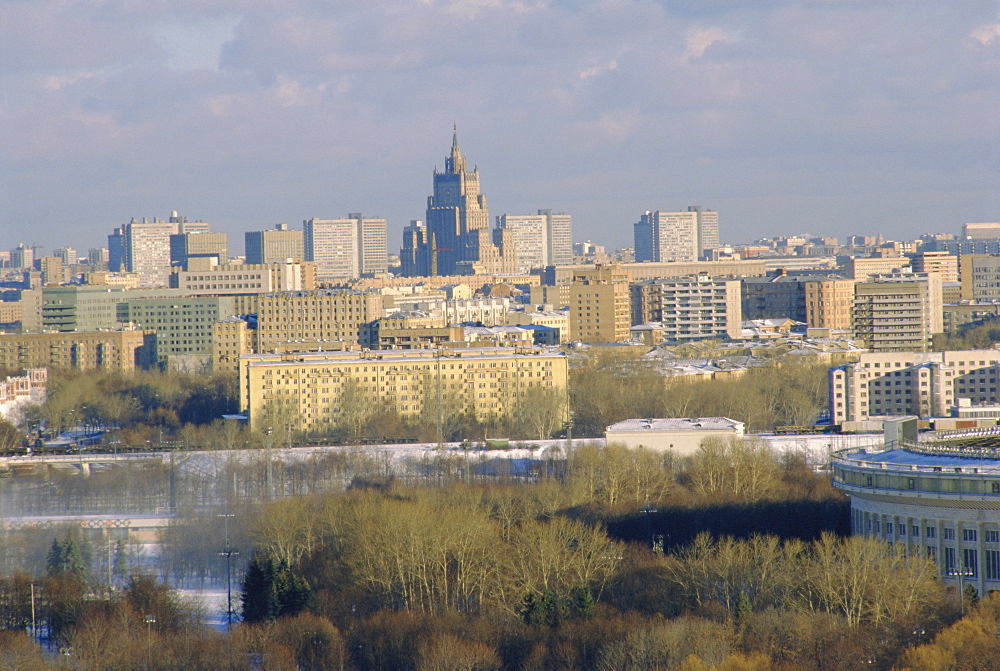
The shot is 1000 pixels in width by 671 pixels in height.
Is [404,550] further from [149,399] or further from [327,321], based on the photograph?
[327,321]

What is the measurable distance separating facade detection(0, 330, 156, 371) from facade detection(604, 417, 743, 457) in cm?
3605

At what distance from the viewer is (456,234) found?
183 metres

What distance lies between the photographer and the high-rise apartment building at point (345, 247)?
186 meters

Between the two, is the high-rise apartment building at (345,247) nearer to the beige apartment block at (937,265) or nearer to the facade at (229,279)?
the beige apartment block at (937,265)

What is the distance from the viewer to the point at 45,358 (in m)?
84.0

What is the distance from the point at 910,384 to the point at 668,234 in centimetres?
13400

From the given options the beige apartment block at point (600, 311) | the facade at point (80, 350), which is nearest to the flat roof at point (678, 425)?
the facade at point (80, 350)

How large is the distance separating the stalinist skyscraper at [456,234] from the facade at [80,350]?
9430 centimetres

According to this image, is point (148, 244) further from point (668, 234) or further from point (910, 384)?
point (910, 384)

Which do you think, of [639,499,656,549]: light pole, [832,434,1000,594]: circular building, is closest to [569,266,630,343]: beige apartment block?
[639,499,656,549]: light pole

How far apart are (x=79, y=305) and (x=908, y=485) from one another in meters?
66.8

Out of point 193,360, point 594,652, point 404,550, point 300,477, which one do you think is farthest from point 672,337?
point 594,652

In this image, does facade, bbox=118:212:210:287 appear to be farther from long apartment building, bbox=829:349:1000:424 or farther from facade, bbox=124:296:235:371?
long apartment building, bbox=829:349:1000:424

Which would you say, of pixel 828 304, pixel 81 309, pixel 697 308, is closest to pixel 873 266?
pixel 828 304
